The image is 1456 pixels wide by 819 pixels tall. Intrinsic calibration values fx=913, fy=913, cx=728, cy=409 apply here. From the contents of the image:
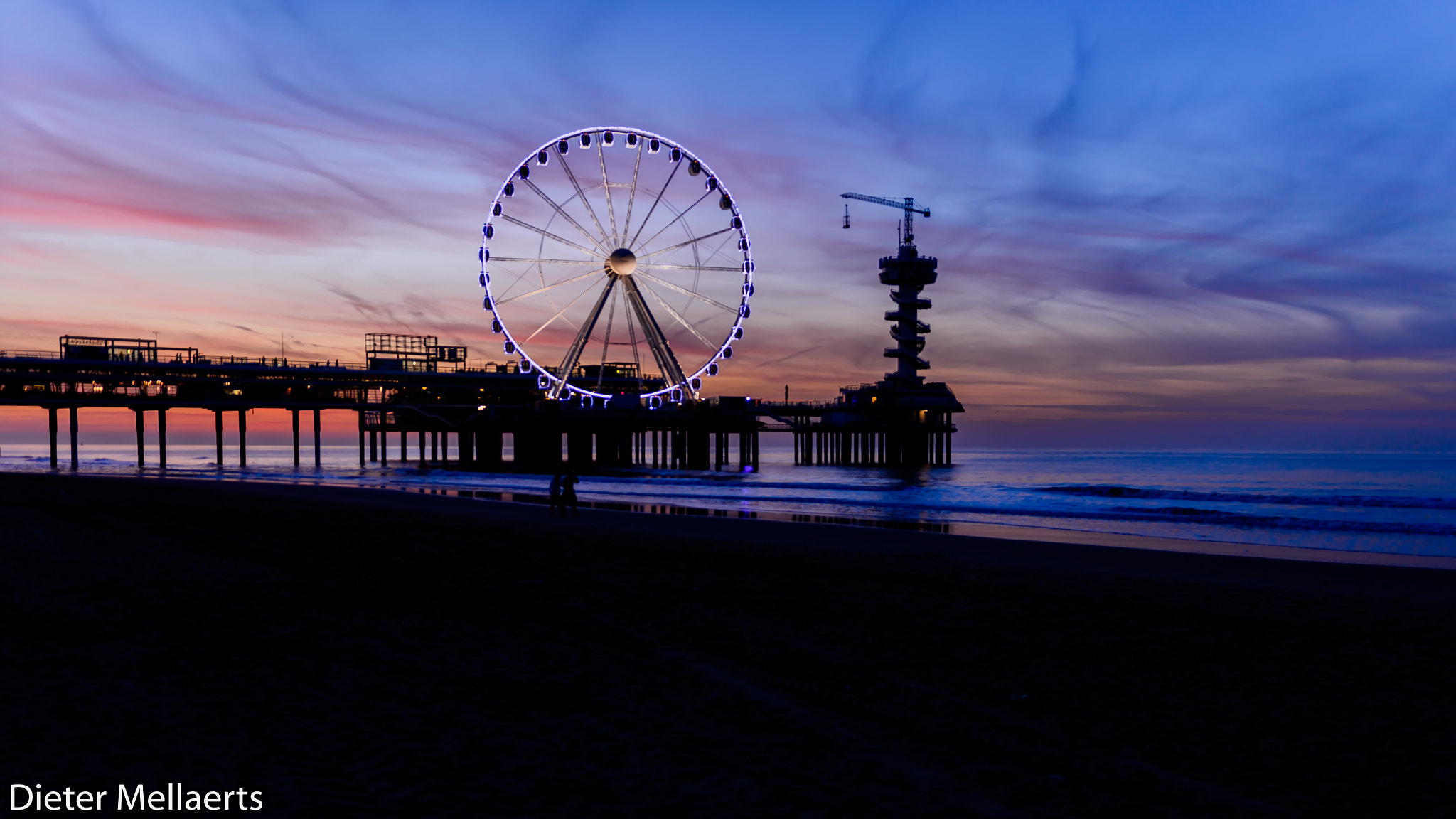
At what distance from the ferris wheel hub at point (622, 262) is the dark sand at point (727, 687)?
3715 centimetres

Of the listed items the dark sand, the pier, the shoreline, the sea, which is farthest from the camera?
the pier


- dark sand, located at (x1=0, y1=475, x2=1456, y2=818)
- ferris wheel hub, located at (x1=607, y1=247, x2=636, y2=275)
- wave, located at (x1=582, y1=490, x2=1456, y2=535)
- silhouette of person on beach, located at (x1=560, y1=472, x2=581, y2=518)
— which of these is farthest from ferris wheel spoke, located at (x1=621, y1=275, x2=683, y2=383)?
dark sand, located at (x1=0, y1=475, x2=1456, y2=818)

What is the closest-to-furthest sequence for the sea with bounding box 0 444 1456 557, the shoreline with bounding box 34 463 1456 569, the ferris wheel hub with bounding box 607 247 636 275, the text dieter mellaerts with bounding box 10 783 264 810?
the text dieter mellaerts with bounding box 10 783 264 810
the shoreline with bounding box 34 463 1456 569
the sea with bounding box 0 444 1456 557
the ferris wheel hub with bounding box 607 247 636 275

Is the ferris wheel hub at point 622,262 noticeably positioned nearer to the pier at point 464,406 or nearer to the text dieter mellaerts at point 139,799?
the pier at point 464,406

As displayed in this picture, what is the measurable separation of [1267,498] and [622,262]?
32.8 meters

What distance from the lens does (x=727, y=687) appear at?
6.93 meters

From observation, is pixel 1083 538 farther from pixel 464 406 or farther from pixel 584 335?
pixel 464 406

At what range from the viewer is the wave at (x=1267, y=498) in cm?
3291

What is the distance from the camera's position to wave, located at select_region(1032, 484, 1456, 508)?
32906mm

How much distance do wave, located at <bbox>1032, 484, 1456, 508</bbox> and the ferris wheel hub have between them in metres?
24.2

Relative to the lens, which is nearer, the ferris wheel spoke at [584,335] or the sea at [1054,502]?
the sea at [1054,502]

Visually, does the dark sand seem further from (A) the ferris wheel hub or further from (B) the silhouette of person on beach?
(A) the ferris wheel hub

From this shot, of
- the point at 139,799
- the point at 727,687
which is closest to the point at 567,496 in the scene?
the point at 727,687

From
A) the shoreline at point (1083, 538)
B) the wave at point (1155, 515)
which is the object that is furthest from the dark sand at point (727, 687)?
the wave at point (1155, 515)
